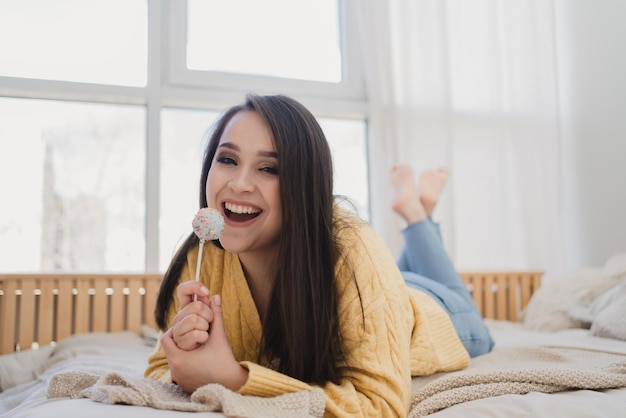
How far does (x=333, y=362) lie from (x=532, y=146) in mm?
2191

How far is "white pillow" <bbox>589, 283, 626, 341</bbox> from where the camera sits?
1.66m

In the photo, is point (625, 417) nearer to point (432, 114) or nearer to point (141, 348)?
point (141, 348)

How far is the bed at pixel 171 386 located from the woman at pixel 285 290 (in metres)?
0.07

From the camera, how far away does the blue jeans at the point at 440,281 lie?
1.54m

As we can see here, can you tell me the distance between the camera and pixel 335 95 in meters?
2.81

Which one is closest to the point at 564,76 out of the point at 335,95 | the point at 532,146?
the point at 532,146

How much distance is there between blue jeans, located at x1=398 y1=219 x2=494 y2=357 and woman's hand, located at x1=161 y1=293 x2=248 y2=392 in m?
0.82

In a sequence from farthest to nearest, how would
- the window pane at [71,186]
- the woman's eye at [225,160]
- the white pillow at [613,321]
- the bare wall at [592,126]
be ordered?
1. the bare wall at [592,126]
2. the window pane at [71,186]
3. the white pillow at [613,321]
4. the woman's eye at [225,160]

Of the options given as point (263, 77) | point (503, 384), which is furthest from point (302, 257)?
point (263, 77)

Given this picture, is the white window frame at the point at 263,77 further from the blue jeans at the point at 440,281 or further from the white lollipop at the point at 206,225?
the white lollipop at the point at 206,225

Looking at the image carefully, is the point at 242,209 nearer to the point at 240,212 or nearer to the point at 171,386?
the point at 240,212

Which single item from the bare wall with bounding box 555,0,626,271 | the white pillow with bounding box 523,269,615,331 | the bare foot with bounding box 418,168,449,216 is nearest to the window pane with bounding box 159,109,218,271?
the bare foot with bounding box 418,168,449,216

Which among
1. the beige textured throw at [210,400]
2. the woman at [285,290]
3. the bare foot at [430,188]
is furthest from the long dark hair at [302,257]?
the bare foot at [430,188]

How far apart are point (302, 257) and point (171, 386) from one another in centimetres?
27
